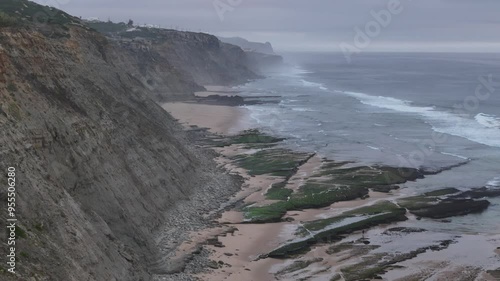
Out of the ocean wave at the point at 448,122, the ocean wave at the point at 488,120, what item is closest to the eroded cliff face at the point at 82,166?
the ocean wave at the point at 448,122

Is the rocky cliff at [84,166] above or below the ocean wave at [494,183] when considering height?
above

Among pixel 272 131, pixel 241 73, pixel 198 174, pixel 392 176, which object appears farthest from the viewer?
pixel 241 73

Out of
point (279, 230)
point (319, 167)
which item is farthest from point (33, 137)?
point (319, 167)

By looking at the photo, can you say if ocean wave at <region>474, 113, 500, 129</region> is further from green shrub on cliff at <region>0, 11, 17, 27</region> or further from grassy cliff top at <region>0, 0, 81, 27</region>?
green shrub on cliff at <region>0, 11, 17, 27</region>

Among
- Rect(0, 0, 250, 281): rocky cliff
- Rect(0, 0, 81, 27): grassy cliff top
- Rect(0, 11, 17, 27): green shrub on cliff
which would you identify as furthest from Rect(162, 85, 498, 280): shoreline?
Rect(0, 0, 81, 27): grassy cliff top

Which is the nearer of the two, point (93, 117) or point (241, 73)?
point (93, 117)

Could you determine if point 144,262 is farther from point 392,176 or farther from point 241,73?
point 241,73

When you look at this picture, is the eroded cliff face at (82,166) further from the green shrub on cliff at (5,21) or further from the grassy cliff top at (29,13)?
the grassy cliff top at (29,13)

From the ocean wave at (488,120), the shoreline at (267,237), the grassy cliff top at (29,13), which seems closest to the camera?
the shoreline at (267,237)
